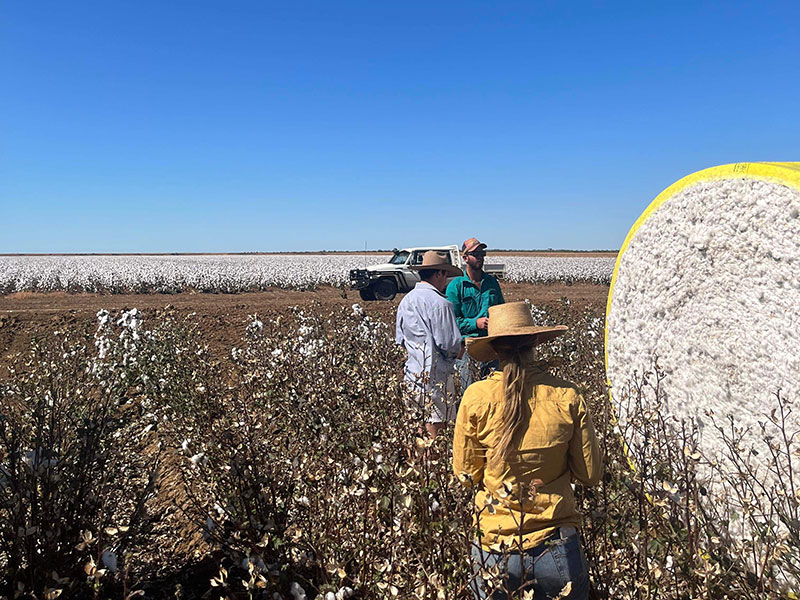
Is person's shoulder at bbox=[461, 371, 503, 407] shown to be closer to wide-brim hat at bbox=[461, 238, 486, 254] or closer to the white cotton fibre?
the white cotton fibre

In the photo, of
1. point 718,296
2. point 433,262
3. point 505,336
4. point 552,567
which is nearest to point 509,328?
point 505,336

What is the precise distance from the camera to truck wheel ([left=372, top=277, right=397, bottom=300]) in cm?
1967

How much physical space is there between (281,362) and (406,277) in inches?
584

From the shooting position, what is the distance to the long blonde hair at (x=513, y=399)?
2160 mm

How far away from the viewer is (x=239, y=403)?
3752 mm

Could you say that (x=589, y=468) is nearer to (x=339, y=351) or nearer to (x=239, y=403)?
(x=239, y=403)

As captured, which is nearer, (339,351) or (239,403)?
(239,403)

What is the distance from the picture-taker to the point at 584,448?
221 centimetres

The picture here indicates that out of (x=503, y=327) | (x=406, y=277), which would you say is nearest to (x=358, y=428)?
(x=503, y=327)

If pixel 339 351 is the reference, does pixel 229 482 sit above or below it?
below

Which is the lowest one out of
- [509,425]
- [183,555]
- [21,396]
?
[183,555]

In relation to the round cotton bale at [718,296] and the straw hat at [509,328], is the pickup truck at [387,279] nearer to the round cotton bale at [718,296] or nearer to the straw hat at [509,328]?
the round cotton bale at [718,296]

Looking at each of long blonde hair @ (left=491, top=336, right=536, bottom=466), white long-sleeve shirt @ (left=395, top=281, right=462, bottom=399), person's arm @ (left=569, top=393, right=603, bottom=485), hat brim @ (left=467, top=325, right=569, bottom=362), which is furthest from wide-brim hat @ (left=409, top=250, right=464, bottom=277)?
person's arm @ (left=569, top=393, right=603, bottom=485)

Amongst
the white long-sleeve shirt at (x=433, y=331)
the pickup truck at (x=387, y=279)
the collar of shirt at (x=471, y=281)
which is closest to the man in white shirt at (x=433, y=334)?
the white long-sleeve shirt at (x=433, y=331)
